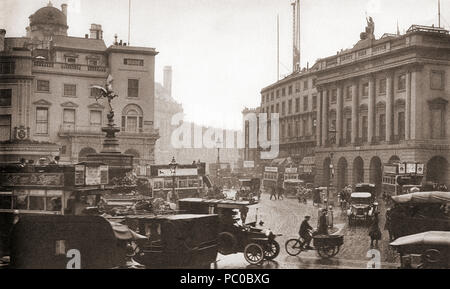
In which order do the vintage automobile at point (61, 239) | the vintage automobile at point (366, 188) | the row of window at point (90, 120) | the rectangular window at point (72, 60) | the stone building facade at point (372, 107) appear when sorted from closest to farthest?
the vintage automobile at point (61, 239) < the stone building facade at point (372, 107) < the row of window at point (90, 120) < the rectangular window at point (72, 60) < the vintage automobile at point (366, 188)

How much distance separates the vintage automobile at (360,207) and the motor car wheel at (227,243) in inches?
370

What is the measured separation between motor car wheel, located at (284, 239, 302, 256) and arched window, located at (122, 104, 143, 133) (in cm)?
686

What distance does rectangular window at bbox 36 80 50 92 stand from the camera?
631 inches

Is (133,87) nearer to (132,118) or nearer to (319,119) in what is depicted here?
(132,118)

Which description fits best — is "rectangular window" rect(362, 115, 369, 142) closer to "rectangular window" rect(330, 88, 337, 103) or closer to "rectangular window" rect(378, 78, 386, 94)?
"rectangular window" rect(378, 78, 386, 94)

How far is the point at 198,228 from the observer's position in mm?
11375

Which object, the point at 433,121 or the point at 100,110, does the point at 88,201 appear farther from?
the point at 433,121

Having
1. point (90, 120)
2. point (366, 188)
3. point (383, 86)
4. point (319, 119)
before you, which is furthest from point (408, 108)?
point (90, 120)

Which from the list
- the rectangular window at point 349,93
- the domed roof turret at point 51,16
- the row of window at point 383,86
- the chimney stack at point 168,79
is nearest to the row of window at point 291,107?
the row of window at point 383,86

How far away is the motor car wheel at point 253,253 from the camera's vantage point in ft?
42.2

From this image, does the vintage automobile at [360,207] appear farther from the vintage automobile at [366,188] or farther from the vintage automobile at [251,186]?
the vintage automobile at [251,186]

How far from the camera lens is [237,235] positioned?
13.4m

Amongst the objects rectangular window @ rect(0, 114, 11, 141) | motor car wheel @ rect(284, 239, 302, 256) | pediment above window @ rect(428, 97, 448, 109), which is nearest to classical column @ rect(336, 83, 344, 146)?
pediment above window @ rect(428, 97, 448, 109)
